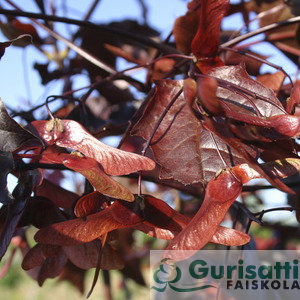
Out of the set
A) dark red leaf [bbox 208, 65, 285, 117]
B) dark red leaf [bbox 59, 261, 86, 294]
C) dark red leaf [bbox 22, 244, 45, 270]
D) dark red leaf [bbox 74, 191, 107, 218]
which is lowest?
dark red leaf [bbox 22, 244, 45, 270]

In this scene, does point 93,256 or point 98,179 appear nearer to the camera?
point 98,179

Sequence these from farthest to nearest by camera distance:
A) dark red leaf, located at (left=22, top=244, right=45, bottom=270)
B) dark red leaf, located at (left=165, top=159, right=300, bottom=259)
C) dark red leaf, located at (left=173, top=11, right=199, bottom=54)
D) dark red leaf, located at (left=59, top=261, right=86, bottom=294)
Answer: dark red leaf, located at (left=59, top=261, right=86, bottom=294) < dark red leaf, located at (left=173, top=11, right=199, bottom=54) < dark red leaf, located at (left=22, top=244, right=45, bottom=270) < dark red leaf, located at (left=165, top=159, right=300, bottom=259)

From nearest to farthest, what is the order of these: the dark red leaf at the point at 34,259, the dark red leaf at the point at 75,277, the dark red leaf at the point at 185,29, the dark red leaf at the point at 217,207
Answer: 1. the dark red leaf at the point at 217,207
2. the dark red leaf at the point at 34,259
3. the dark red leaf at the point at 185,29
4. the dark red leaf at the point at 75,277

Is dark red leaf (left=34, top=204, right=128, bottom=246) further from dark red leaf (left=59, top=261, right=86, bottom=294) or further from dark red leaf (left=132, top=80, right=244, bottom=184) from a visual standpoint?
dark red leaf (left=59, top=261, right=86, bottom=294)

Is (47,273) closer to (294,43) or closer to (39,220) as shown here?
(39,220)

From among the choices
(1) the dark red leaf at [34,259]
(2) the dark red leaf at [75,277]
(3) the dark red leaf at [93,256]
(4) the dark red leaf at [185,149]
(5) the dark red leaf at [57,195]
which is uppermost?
(4) the dark red leaf at [185,149]

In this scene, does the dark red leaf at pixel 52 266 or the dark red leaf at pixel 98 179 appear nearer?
the dark red leaf at pixel 98 179

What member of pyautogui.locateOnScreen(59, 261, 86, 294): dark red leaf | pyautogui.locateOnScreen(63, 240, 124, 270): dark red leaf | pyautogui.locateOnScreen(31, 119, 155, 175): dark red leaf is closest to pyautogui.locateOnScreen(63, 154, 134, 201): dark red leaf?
pyautogui.locateOnScreen(31, 119, 155, 175): dark red leaf

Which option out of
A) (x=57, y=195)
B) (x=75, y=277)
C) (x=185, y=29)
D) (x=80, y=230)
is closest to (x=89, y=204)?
(x=80, y=230)

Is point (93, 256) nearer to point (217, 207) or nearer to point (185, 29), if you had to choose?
point (217, 207)

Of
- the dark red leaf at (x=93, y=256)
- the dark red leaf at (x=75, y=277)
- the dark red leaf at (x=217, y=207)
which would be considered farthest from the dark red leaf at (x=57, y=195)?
the dark red leaf at (x=75, y=277)

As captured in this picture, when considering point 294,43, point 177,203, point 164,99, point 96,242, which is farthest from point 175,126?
point 177,203

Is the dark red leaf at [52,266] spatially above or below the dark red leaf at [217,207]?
below

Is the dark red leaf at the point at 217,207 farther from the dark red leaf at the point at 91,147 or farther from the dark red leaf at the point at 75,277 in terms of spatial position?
the dark red leaf at the point at 75,277
